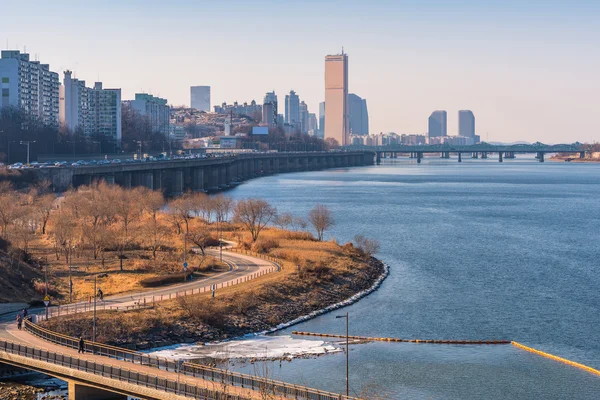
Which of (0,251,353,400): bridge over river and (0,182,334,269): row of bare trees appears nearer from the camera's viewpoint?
(0,251,353,400): bridge over river

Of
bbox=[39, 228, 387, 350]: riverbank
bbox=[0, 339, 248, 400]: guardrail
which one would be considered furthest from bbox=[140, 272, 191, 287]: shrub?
bbox=[0, 339, 248, 400]: guardrail

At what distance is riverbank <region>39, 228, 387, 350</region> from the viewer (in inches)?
1898

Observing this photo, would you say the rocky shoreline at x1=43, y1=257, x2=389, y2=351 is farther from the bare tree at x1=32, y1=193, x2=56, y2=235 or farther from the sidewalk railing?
the bare tree at x1=32, y1=193, x2=56, y2=235

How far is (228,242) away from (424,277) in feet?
68.9

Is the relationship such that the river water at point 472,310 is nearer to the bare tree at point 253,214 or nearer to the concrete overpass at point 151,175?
the bare tree at point 253,214

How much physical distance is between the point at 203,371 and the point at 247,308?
709 inches

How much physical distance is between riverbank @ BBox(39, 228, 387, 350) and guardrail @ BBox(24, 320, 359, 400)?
4.05 meters

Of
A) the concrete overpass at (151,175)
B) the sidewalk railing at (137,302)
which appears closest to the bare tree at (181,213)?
the sidewalk railing at (137,302)

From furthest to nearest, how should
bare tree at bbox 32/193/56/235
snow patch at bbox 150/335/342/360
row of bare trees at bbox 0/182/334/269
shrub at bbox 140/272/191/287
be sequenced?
bare tree at bbox 32/193/56/235
row of bare trees at bbox 0/182/334/269
shrub at bbox 140/272/191/287
snow patch at bbox 150/335/342/360

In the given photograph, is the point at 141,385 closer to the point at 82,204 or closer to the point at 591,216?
the point at 82,204

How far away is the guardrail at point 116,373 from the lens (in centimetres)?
3366

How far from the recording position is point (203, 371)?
36.8 m

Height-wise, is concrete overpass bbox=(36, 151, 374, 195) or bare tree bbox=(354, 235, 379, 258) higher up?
concrete overpass bbox=(36, 151, 374, 195)

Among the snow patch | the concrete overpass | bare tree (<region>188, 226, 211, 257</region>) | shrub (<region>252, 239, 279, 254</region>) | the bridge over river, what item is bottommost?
the snow patch
